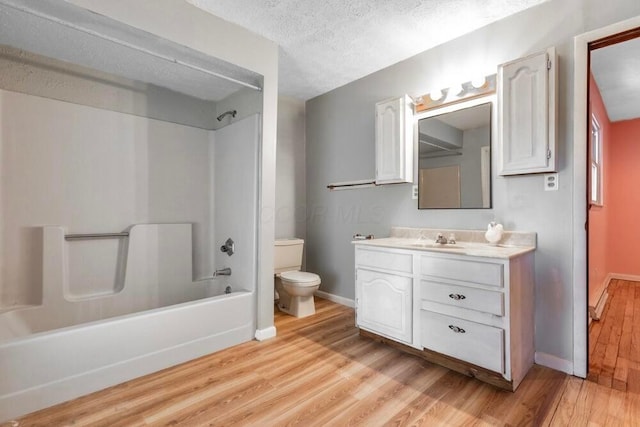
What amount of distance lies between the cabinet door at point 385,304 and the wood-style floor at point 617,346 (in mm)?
1130

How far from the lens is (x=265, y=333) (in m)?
2.41

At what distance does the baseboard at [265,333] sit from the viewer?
94.1 inches

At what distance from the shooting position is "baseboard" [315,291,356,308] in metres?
3.23

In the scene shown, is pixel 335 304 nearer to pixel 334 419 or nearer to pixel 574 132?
pixel 334 419

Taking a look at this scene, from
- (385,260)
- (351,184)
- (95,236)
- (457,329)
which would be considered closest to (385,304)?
(385,260)

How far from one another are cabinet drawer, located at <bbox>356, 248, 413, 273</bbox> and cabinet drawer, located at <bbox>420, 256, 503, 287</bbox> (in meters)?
0.11

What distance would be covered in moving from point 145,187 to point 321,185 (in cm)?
184

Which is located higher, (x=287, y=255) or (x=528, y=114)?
(x=528, y=114)

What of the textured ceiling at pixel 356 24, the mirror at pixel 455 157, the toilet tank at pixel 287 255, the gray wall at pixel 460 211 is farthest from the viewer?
the toilet tank at pixel 287 255

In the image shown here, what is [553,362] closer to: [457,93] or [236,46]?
[457,93]

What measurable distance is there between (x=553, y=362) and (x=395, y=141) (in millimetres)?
1963

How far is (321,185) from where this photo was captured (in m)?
3.61

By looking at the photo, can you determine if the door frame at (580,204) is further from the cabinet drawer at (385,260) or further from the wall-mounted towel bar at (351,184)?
the wall-mounted towel bar at (351,184)

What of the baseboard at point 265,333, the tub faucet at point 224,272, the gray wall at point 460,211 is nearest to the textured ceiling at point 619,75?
the gray wall at point 460,211
